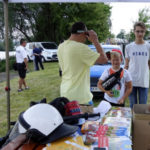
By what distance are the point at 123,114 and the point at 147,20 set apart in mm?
21330

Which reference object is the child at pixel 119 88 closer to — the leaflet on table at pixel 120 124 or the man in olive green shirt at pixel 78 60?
the man in olive green shirt at pixel 78 60

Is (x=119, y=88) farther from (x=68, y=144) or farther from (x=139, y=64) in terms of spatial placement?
(x=68, y=144)

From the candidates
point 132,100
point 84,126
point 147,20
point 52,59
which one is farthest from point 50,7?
point 84,126

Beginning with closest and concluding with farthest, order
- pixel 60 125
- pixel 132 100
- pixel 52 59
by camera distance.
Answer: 1. pixel 60 125
2. pixel 132 100
3. pixel 52 59

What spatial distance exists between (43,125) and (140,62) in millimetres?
2111

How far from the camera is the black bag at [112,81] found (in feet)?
9.56

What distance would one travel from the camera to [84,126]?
177 centimetres

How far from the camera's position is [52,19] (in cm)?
2225

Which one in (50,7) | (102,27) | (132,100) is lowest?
(132,100)

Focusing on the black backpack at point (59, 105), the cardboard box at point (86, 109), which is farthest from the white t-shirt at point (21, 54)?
the black backpack at point (59, 105)

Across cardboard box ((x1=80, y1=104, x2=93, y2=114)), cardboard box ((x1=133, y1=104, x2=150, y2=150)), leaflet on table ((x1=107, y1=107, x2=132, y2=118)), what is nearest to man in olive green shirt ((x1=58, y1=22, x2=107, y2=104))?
cardboard box ((x1=80, y1=104, x2=93, y2=114))

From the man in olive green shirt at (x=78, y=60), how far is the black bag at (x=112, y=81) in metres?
0.70

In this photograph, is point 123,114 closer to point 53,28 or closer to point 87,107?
point 87,107

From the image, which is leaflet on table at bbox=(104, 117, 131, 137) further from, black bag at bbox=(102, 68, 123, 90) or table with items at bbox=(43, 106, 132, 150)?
black bag at bbox=(102, 68, 123, 90)
